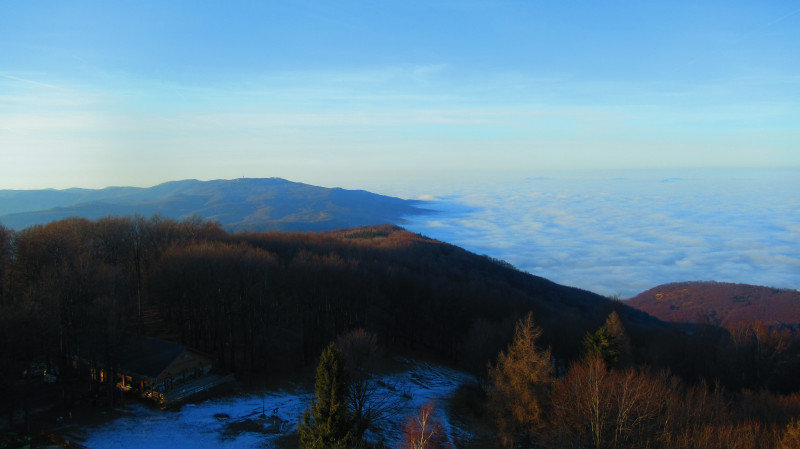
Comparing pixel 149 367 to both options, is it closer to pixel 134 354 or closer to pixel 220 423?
pixel 134 354

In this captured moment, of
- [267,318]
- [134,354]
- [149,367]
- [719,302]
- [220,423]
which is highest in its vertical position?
[267,318]

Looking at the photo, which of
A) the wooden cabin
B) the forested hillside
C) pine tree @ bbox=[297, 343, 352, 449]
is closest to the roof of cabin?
the wooden cabin

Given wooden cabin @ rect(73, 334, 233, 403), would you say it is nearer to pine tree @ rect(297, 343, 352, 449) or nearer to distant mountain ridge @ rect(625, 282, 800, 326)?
pine tree @ rect(297, 343, 352, 449)

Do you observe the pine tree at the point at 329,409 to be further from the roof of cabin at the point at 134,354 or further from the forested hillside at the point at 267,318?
the roof of cabin at the point at 134,354

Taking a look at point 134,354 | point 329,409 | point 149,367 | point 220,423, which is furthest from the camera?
point 134,354

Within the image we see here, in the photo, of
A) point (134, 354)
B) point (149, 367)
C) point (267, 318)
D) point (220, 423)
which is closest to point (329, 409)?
point (220, 423)

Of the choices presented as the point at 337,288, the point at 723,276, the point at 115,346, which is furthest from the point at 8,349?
the point at 723,276

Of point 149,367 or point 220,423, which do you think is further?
point 149,367
